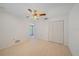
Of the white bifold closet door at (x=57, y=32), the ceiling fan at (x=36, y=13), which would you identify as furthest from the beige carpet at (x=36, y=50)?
the ceiling fan at (x=36, y=13)

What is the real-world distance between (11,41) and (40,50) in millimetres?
477

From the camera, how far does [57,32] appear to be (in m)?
2.04

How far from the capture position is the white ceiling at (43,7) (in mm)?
1975

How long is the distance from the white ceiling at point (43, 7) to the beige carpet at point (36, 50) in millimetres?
484

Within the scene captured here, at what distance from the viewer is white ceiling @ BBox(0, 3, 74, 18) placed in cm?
197

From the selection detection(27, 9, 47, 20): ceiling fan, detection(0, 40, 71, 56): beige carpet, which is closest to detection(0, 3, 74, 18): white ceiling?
detection(27, 9, 47, 20): ceiling fan

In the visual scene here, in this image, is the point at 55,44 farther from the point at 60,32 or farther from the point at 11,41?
the point at 11,41

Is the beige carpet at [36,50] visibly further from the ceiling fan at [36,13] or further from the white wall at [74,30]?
the ceiling fan at [36,13]

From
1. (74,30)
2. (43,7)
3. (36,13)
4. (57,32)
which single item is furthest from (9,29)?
(74,30)

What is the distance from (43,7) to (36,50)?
67 cm

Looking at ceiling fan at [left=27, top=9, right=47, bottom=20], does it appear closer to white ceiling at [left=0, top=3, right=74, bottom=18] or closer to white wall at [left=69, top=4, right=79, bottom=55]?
white ceiling at [left=0, top=3, right=74, bottom=18]

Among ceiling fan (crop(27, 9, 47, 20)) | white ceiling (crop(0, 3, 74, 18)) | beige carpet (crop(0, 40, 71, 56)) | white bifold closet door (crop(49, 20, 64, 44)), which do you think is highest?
white ceiling (crop(0, 3, 74, 18))

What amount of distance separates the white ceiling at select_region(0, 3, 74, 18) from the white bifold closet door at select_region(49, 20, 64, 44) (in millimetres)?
139

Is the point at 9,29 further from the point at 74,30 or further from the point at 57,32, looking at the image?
the point at 74,30
